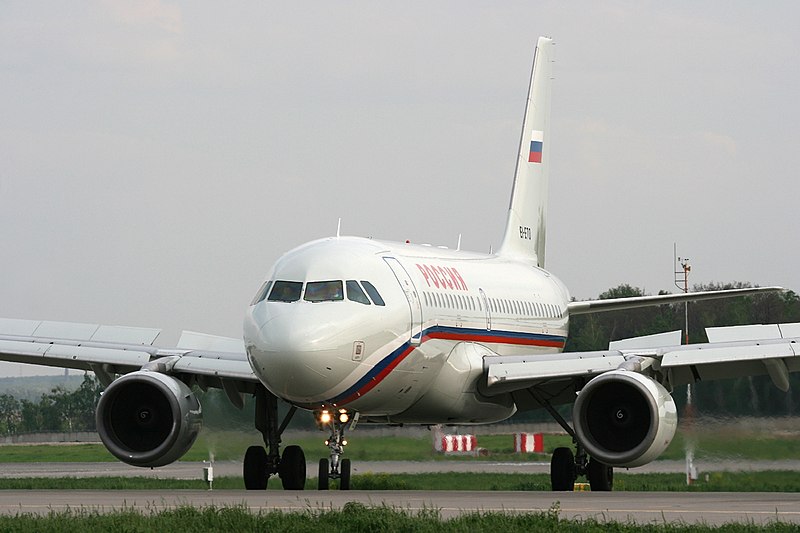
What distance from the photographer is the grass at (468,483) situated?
1190 inches

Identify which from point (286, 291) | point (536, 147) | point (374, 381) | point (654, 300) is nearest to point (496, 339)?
point (654, 300)

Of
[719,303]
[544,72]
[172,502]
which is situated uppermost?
[544,72]

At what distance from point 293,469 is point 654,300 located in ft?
28.6

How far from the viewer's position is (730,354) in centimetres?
2492

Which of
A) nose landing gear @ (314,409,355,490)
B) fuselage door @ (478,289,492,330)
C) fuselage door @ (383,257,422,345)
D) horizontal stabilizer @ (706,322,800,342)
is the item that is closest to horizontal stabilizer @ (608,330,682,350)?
horizontal stabilizer @ (706,322,800,342)

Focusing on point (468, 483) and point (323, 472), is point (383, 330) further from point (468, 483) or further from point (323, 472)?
point (468, 483)

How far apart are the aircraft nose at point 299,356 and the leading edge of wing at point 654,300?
10396mm

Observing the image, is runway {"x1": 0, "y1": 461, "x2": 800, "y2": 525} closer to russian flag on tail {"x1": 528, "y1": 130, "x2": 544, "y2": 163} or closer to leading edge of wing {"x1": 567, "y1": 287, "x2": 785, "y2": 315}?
leading edge of wing {"x1": 567, "y1": 287, "x2": 785, "y2": 315}

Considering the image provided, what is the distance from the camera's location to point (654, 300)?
31.7m

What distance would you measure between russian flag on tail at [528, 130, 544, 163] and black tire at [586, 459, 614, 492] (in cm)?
1225

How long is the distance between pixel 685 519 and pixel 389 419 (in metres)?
10.9

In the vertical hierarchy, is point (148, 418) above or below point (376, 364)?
below

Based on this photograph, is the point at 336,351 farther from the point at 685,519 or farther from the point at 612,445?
the point at 685,519

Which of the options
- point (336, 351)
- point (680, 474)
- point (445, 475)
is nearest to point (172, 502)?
point (336, 351)
